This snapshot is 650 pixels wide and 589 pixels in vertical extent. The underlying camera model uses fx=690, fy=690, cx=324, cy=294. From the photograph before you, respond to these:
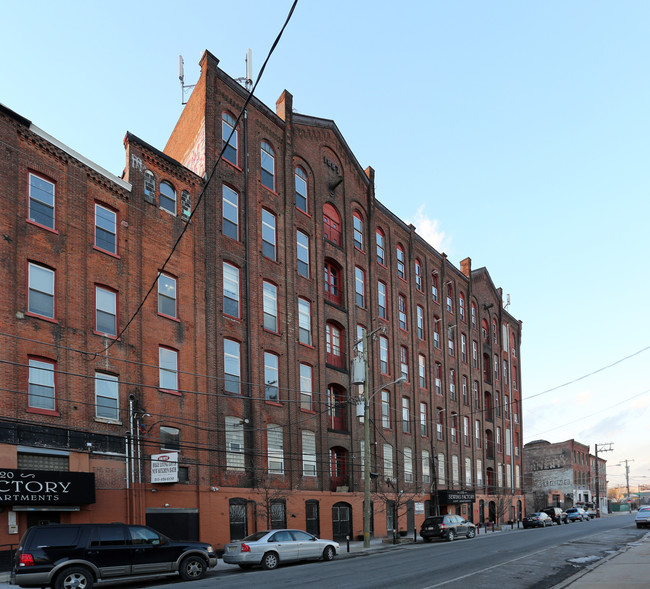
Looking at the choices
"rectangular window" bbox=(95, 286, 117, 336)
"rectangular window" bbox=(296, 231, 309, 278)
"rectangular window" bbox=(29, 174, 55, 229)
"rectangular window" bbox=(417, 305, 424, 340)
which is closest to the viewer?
"rectangular window" bbox=(29, 174, 55, 229)

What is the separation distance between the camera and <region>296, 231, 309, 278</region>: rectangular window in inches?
1480

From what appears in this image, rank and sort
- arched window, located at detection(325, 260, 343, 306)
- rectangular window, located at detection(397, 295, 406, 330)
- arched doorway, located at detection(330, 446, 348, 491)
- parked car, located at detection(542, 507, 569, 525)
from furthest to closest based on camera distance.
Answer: parked car, located at detection(542, 507, 569, 525) < rectangular window, located at detection(397, 295, 406, 330) < arched window, located at detection(325, 260, 343, 306) < arched doorway, located at detection(330, 446, 348, 491)

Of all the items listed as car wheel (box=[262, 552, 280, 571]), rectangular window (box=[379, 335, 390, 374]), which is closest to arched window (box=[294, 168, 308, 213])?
rectangular window (box=[379, 335, 390, 374])

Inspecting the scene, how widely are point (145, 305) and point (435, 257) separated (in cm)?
3278

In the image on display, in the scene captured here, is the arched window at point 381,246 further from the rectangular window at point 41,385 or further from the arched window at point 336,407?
the rectangular window at point 41,385

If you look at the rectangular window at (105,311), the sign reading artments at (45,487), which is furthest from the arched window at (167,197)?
the sign reading artments at (45,487)

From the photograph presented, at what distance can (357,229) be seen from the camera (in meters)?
44.6

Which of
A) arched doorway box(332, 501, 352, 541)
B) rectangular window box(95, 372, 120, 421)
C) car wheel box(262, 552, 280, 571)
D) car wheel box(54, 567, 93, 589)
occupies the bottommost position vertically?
arched doorway box(332, 501, 352, 541)

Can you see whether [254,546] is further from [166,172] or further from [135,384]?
[166,172]

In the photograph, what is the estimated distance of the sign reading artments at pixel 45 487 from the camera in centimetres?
2066

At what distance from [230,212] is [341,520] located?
17568 millimetres

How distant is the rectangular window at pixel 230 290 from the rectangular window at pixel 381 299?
15.0 m

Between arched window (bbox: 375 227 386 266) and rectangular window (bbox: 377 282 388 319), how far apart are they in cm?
160

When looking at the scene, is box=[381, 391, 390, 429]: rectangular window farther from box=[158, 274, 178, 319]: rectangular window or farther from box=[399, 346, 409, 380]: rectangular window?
box=[158, 274, 178, 319]: rectangular window
